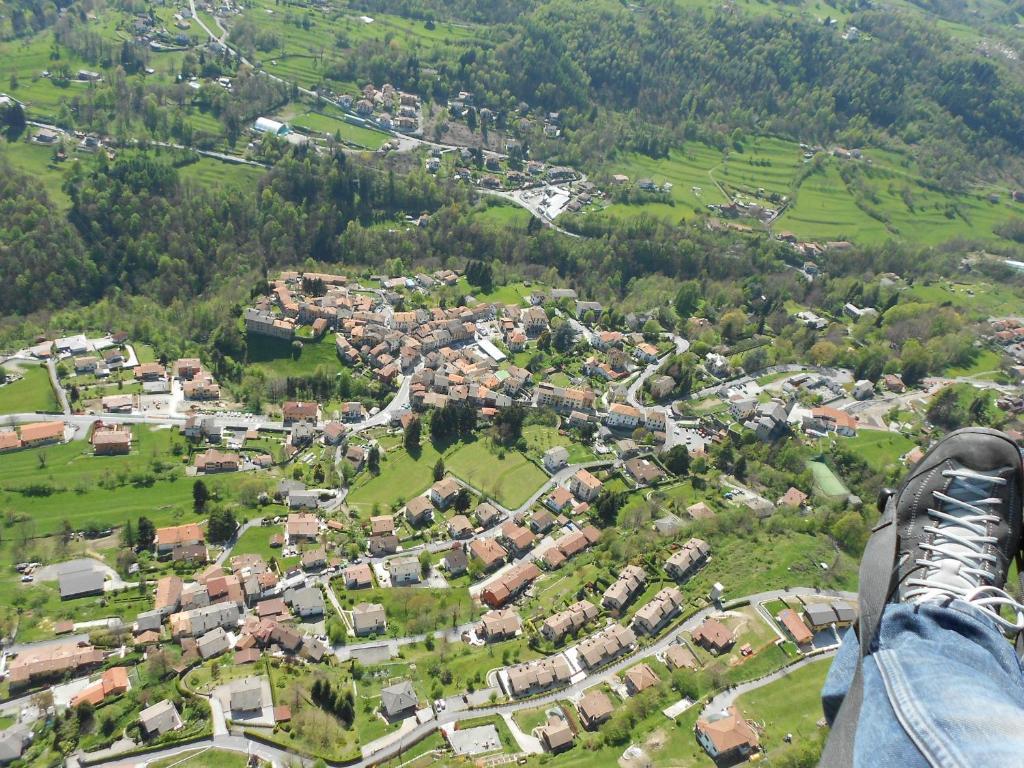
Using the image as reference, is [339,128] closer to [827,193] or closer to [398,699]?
[827,193]

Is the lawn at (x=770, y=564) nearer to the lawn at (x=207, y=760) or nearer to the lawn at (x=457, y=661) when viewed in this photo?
the lawn at (x=457, y=661)

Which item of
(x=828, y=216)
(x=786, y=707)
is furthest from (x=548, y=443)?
(x=828, y=216)

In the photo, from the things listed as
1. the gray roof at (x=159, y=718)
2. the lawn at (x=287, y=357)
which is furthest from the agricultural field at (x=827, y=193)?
the gray roof at (x=159, y=718)

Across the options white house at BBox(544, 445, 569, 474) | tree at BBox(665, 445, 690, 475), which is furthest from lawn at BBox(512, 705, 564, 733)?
tree at BBox(665, 445, 690, 475)

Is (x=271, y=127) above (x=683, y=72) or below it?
below

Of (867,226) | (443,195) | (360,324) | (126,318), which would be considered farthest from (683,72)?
(126,318)

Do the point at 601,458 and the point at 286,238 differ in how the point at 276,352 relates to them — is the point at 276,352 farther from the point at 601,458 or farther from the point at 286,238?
the point at 601,458
